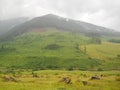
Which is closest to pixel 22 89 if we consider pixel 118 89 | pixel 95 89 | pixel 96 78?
pixel 95 89

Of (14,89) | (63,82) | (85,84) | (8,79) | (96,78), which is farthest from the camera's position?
(96,78)

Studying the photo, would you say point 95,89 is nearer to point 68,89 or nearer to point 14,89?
point 68,89

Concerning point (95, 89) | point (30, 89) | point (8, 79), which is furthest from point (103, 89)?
point (8, 79)

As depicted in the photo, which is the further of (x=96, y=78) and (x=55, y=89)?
(x=96, y=78)

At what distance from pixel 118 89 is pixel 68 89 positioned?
362 inches

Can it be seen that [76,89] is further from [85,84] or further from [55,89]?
[85,84]

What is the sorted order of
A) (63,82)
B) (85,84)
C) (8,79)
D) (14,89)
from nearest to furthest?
(14,89) < (85,84) < (63,82) < (8,79)

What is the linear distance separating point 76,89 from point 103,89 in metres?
5.02

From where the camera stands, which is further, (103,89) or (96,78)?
(96,78)

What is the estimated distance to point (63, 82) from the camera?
6569cm

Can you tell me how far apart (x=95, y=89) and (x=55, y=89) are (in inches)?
290

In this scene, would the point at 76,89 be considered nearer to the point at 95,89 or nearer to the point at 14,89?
the point at 95,89

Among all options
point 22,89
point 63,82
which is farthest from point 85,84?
point 22,89

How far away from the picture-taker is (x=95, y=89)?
51.6 metres
